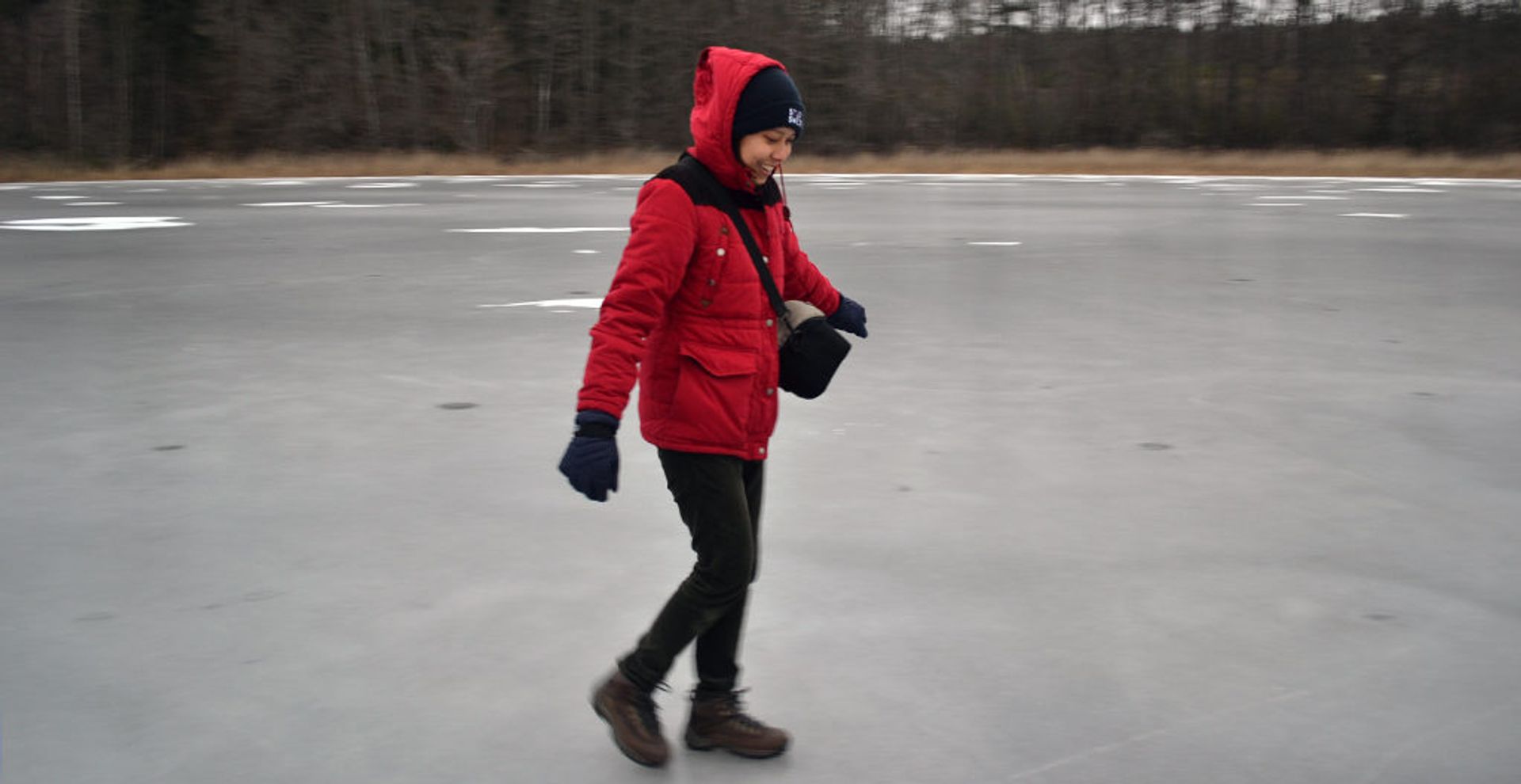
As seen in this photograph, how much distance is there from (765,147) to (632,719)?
1186 mm

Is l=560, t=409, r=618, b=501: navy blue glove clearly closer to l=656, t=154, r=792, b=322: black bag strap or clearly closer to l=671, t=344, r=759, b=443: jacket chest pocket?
l=671, t=344, r=759, b=443: jacket chest pocket

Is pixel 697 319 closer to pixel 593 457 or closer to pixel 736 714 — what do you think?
pixel 593 457

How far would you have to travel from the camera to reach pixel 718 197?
9.73 feet

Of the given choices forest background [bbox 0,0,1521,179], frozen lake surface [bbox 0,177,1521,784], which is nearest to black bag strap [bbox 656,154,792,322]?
frozen lake surface [bbox 0,177,1521,784]

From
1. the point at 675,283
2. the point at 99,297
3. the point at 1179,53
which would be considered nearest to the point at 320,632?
the point at 675,283

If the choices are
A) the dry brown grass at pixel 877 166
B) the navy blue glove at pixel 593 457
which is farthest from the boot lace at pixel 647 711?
the dry brown grass at pixel 877 166

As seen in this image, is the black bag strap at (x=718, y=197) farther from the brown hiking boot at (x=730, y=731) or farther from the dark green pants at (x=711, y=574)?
the brown hiking boot at (x=730, y=731)

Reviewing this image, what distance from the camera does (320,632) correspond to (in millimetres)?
3703

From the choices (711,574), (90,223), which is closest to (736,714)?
(711,574)

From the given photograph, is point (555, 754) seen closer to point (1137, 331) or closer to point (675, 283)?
point (675, 283)

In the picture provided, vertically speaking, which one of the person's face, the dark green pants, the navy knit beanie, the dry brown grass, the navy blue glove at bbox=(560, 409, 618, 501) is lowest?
the dark green pants

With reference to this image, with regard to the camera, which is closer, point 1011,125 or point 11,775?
point 11,775

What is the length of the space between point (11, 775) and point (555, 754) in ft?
3.49

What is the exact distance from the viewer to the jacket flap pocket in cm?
292
